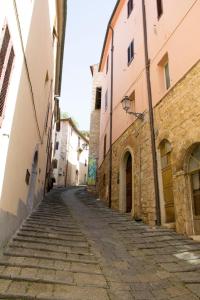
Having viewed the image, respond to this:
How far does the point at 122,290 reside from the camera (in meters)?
3.49

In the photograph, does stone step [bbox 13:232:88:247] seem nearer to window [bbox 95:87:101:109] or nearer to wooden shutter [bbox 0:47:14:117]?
wooden shutter [bbox 0:47:14:117]

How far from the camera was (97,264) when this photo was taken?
4.47m

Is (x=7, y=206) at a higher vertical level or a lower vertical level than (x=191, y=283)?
higher

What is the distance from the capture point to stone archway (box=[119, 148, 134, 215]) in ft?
35.5

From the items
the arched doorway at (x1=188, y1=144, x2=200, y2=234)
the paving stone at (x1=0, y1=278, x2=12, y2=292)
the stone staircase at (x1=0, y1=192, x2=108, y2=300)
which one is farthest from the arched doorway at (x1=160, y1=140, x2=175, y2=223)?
the paving stone at (x1=0, y1=278, x2=12, y2=292)

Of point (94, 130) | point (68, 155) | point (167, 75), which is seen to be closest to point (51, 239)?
point (167, 75)

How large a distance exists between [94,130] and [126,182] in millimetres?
11249

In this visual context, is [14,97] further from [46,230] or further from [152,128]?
[152,128]

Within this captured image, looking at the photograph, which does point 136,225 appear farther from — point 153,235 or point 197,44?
point 197,44

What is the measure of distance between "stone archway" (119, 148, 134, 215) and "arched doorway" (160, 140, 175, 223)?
266 centimetres

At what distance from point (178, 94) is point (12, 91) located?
504 centimetres

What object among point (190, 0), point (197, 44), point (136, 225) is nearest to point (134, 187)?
point (136, 225)

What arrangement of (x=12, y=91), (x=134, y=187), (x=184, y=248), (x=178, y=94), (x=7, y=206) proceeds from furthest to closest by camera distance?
1. (x=134, y=187)
2. (x=178, y=94)
3. (x=184, y=248)
4. (x=7, y=206)
5. (x=12, y=91)

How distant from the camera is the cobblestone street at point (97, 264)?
3.37m
